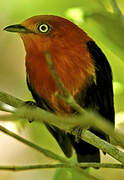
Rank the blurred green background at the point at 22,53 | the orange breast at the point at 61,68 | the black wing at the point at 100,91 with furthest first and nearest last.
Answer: the black wing at the point at 100,91, the orange breast at the point at 61,68, the blurred green background at the point at 22,53

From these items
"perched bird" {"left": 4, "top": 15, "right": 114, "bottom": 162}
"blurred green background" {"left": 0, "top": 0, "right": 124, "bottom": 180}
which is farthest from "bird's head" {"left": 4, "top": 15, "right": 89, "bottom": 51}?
"blurred green background" {"left": 0, "top": 0, "right": 124, "bottom": 180}

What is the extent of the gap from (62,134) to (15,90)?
50.5 inches

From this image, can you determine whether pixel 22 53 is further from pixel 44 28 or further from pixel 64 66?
pixel 64 66

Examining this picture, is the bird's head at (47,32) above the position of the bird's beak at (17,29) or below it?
below

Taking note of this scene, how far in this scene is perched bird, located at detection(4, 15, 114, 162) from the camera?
Result: 3459mm

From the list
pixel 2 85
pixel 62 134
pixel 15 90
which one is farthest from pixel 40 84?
pixel 2 85

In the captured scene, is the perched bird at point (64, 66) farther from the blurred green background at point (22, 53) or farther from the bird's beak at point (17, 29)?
the blurred green background at point (22, 53)

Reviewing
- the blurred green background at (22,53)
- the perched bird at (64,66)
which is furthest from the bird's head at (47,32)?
the blurred green background at (22,53)

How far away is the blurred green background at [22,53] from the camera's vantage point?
1.53 m

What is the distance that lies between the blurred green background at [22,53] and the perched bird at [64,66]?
0.74ft

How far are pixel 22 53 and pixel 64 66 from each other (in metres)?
2.43

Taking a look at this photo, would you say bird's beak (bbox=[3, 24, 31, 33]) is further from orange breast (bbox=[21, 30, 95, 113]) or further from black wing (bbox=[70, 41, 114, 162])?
black wing (bbox=[70, 41, 114, 162])

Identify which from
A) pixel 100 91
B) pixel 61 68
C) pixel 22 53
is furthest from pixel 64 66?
pixel 22 53

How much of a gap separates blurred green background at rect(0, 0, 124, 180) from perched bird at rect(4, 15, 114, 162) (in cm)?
23
